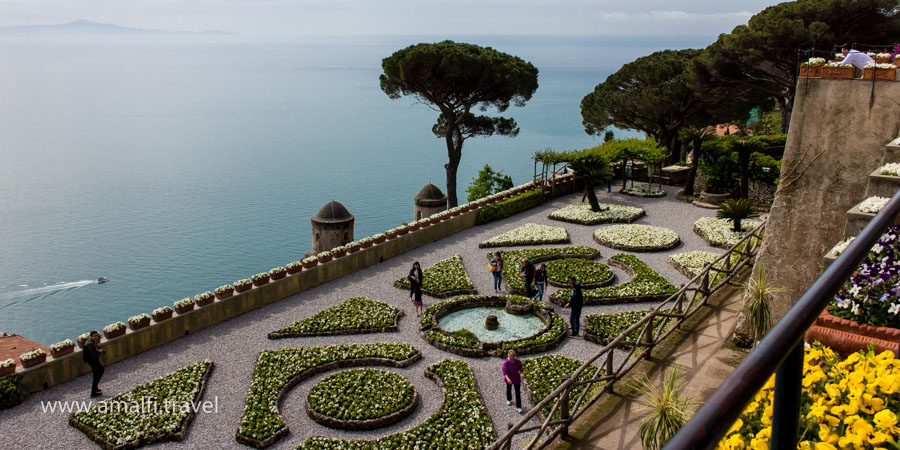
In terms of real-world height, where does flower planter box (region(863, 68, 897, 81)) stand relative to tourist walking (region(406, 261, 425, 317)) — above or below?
above

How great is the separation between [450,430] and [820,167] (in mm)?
9485

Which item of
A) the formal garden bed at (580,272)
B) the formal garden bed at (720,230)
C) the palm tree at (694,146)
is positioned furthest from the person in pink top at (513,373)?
the palm tree at (694,146)

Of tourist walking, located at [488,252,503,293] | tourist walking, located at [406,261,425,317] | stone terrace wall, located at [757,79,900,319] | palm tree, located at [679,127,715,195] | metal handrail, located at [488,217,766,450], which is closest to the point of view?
metal handrail, located at [488,217,766,450]

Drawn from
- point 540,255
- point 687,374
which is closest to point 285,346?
point 540,255

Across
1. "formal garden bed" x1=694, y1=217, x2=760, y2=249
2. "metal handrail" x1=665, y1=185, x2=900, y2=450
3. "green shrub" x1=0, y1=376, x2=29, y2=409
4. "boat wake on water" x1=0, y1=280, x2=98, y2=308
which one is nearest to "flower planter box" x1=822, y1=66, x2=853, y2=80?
"metal handrail" x1=665, y1=185, x2=900, y2=450

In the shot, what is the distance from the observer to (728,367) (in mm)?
10516

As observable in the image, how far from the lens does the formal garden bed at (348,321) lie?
69.3ft

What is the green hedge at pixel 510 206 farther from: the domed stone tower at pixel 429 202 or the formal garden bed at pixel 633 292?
the formal garden bed at pixel 633 292

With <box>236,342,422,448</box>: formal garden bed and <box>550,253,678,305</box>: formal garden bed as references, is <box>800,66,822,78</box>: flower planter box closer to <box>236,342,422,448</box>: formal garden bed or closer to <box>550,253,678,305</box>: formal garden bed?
<box>550,253,678,305</box>: formal garden bed

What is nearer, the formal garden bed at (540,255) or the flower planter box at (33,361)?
the flower planter box at (33,361)

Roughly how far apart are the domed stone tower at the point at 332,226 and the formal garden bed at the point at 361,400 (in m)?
15.4

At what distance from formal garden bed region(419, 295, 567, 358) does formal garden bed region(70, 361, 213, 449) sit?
6545 mm

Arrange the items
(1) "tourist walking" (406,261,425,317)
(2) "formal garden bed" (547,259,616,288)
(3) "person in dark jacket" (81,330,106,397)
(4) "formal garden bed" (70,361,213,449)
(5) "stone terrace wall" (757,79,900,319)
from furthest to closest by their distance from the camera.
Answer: (2) "formal garden bed" (547,259,616,288), (1) "tourist walking" (406,261,425,317), (3) "person in dark jacket" (81,330,106,397), (4) "formal garden bed" (70,361,213,449), (5) "stone terrace wall" (757,79,900,319)

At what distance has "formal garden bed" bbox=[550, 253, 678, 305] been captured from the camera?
23031mm
